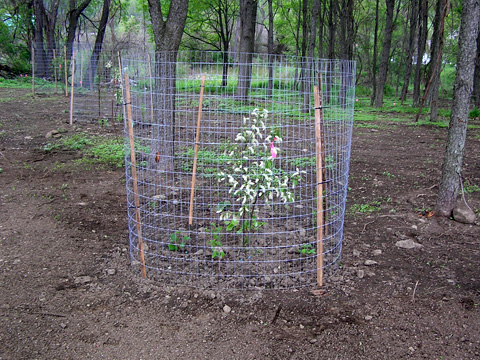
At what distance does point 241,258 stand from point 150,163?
289cm

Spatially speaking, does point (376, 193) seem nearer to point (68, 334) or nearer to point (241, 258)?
point (241, 258)

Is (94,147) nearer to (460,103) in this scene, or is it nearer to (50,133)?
(50,133)

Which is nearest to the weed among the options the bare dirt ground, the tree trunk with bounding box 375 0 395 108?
the bare dirt ground

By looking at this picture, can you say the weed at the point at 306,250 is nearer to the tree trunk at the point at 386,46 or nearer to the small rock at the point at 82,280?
the small rock at the point at 82,280

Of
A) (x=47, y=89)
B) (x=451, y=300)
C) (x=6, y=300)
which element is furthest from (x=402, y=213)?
(x=47, y=89)

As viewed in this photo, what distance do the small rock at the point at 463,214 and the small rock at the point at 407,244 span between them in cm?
80

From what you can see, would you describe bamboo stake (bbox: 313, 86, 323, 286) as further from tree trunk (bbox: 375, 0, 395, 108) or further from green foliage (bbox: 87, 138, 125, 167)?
tree trunk (bbox: 375, 0, 395, 108)

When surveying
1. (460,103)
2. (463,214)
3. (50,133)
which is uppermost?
(460,103)

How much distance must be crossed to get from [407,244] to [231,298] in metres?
2.08

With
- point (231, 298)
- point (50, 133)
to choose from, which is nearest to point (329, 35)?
point (50, 133)

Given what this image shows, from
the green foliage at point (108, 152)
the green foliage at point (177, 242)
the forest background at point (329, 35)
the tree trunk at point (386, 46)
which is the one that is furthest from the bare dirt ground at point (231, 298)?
the tree trunk at point (386, 46)

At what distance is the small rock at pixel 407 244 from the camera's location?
4.31m

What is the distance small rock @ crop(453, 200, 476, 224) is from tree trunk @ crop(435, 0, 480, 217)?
0.07 m

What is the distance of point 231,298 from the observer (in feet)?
11.3
